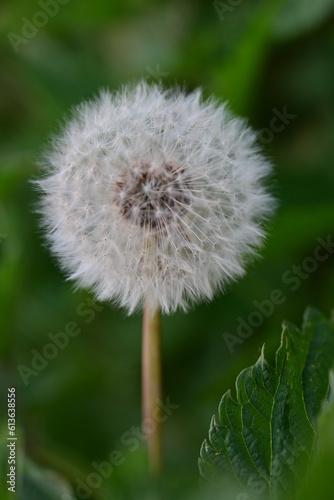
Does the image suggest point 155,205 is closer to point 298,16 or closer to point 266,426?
point 266,426

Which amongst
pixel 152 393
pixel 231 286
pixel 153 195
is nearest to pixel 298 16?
pixel 231 286

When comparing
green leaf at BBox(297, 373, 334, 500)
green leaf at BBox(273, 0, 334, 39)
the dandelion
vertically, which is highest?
green leaf at BBox(273, 0, 334, 39)

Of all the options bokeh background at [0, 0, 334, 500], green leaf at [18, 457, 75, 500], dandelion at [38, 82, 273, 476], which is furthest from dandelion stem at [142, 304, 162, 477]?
bokeh background at [0, 0, 334, 500]

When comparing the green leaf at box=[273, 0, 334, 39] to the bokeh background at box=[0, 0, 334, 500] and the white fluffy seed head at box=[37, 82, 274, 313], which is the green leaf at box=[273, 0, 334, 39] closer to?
the bokeh background at box=[0, 0, 334, 500]

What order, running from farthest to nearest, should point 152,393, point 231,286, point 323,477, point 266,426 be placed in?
point 231,286, point 152,393, point 266,426, point 323,477

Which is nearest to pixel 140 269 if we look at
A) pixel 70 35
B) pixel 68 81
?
pixel 68 81

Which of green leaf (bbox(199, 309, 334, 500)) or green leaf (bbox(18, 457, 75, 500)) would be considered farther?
green leaf (bbox(18, 457, 75, 500))
